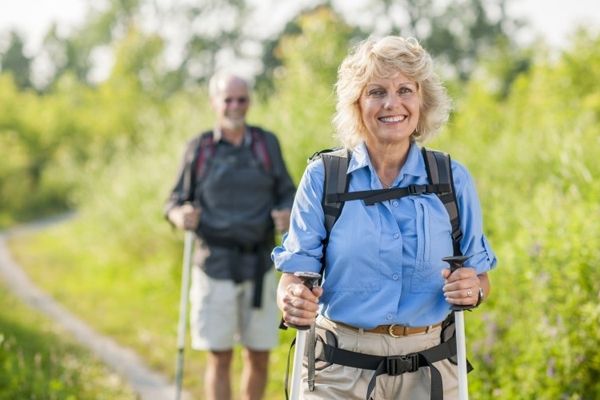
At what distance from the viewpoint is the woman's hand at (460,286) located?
2.66 m

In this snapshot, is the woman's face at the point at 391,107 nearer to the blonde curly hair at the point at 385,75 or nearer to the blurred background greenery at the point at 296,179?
the blonde curly hair at the point at 385,75

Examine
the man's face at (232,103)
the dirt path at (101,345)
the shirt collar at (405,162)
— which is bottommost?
the dirt path at (101,345)

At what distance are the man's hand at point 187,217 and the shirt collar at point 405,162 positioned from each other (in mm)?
2202

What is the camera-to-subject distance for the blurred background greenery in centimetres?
477

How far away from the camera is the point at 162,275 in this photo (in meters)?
10.6

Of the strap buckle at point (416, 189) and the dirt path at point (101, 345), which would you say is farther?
the dirt path at point (101, 345)

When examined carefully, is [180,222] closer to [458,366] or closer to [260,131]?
[260,131]

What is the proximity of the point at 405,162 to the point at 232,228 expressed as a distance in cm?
222

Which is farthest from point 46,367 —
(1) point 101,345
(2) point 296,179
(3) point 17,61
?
(3) point 17,61

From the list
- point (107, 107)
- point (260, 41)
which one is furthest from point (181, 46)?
point (107, 107)

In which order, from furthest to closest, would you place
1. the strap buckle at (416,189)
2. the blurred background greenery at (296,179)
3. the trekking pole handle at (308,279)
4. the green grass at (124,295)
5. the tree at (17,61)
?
the tree at (17,61) → the green grass at (124,295) → the blurred background greenery at (296,179) → the strap buckle at (416,189) → the trekking pole handle at (308,279)

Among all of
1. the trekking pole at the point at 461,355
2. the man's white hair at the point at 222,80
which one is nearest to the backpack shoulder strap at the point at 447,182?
the trekking pole at the point at 461,355

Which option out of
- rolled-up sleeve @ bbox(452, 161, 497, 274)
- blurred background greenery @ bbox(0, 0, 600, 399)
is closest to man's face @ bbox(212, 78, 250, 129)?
blurred background greenery @ bbox(0, 0, 600, 399)

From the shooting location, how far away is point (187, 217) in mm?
4961
